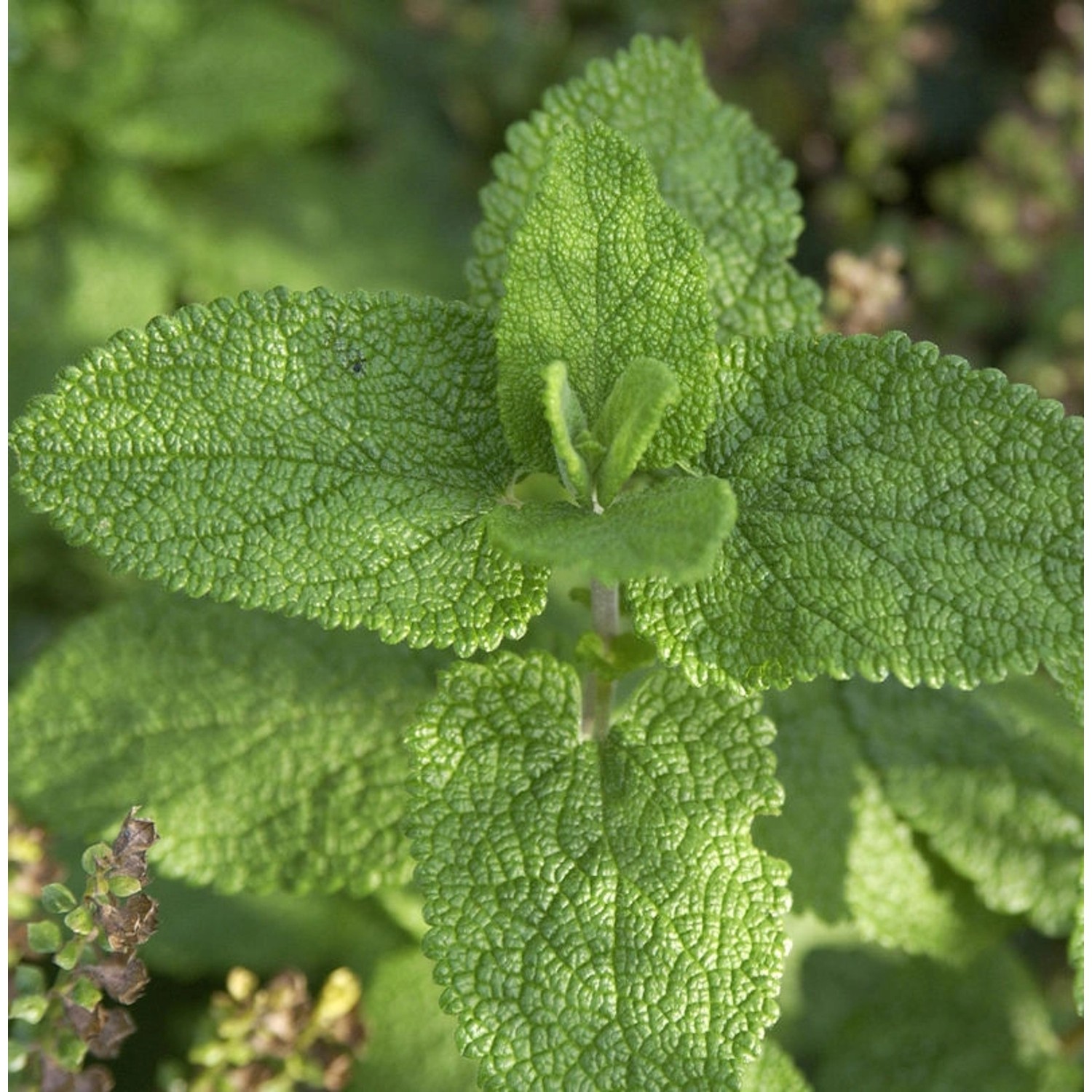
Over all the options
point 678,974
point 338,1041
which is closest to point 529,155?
point 678,974

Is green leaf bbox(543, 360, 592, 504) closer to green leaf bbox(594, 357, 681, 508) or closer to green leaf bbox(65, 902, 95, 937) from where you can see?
green leaf bbox(594, 357, 681, 508)

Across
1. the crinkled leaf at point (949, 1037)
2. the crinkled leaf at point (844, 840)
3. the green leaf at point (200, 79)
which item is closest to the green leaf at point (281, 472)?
the crinkled leaf at point (844, 840)

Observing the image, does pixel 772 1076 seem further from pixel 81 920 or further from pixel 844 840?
pixel 81 920

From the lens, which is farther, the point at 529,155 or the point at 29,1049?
the point at 529,155

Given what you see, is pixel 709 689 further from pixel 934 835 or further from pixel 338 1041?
pixel 338 1041

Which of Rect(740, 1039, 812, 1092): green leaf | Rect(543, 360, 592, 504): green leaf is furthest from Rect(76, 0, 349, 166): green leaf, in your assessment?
Rect(740, 1039, 812, 1092): green leaf

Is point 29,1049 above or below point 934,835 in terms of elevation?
below
